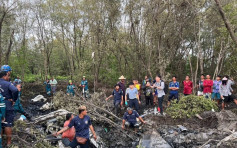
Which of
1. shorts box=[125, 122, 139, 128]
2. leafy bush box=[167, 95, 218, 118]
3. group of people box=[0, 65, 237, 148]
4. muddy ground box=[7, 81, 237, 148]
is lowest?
muddy ground box=[7, 81, 237, 148]

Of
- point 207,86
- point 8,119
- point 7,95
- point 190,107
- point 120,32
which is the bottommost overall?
point 190,107

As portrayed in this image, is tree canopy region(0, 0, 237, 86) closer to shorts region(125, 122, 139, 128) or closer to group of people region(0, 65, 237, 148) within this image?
group of people region(0, 65, 237, 148)

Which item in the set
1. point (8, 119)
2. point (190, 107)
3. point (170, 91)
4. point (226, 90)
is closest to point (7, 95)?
point (8, 119)

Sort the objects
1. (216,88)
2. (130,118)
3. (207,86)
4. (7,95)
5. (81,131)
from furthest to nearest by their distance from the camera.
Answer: (207,86), (216,88), (130,118), (7,95), (81,131)

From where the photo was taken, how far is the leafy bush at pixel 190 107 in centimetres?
738

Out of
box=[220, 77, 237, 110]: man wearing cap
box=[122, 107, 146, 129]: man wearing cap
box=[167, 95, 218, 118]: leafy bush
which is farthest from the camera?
box=[220, 77, 237, 110]: man wearing cap

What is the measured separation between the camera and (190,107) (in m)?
7.69

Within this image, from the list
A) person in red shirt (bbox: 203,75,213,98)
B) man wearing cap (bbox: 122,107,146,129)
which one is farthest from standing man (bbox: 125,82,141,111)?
person in red shirt (bbox: 203,75,213,98)

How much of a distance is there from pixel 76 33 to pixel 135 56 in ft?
25.3

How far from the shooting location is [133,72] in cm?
1930

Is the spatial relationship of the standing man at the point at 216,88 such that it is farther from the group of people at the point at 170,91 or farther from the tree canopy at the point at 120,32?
the tree canopy at the point at 120,32

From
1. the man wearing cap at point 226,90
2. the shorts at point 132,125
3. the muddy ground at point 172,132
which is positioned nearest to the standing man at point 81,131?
the muddy ground at point 172,132

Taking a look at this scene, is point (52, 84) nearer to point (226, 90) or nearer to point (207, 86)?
point (207, 86)

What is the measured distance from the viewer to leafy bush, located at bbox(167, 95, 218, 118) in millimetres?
7379
